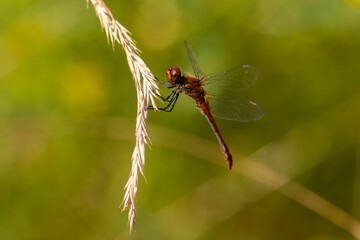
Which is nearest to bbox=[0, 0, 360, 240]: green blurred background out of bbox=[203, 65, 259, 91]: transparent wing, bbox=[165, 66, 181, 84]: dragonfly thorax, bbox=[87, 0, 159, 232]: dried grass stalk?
bbox=[203, 65, 259, 91]: transparent wing

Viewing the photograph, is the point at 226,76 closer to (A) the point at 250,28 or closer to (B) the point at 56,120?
(A) the point at 250,28

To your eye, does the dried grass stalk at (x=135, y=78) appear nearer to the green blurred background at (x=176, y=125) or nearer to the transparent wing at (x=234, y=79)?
the transparent wing at (x=234, y=79)

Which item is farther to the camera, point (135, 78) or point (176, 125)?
point (176, 125)

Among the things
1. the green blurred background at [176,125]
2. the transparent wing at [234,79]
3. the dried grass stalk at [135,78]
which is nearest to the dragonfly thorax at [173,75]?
the transparent wing at [234,79]

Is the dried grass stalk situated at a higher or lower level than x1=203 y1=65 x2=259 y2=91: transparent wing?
higher

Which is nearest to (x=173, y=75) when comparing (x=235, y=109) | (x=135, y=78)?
(x=235, y=109)

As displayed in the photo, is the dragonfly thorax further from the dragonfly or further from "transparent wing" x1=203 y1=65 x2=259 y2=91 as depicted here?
"transparent wing" x1=203 y1=65 x2=259 y2=91

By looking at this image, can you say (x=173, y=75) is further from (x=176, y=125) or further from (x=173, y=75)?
(x=176, y=125)

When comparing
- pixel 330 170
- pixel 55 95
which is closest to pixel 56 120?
pixel 55 95
